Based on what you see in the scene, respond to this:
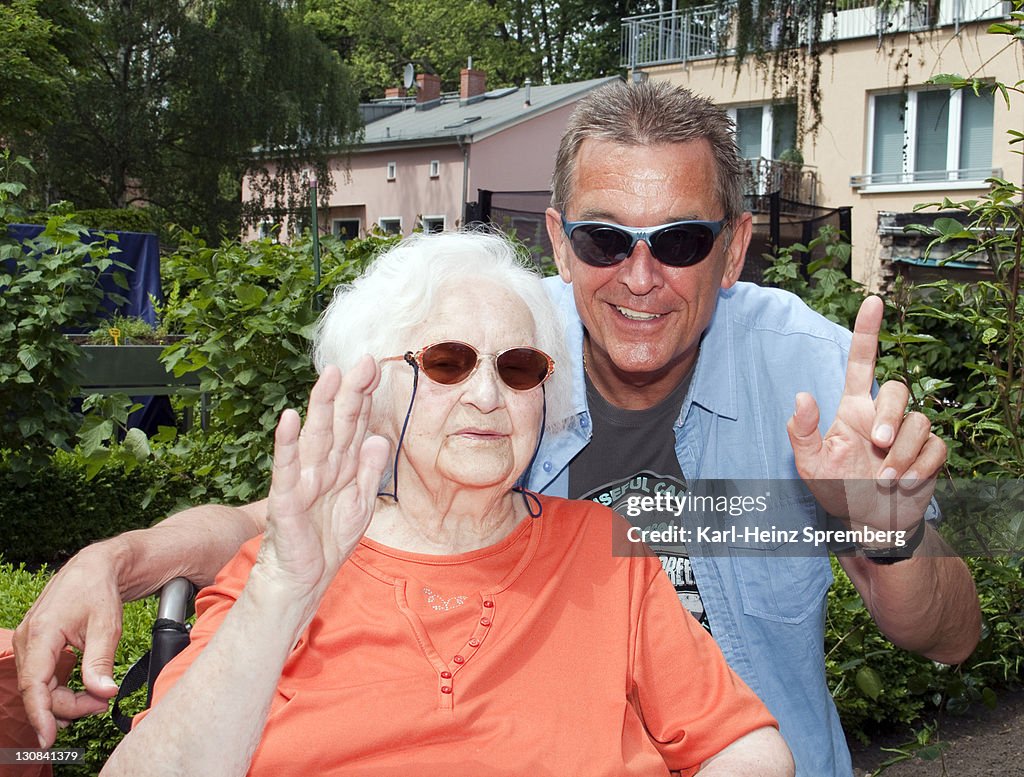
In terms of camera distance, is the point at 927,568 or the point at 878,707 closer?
the point at 927,568

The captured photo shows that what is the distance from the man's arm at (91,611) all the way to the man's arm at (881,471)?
3.93 feet

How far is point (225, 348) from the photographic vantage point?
180 inches

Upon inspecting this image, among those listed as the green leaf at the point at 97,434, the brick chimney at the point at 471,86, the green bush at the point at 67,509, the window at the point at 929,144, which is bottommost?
the green bush at the point at 67,509

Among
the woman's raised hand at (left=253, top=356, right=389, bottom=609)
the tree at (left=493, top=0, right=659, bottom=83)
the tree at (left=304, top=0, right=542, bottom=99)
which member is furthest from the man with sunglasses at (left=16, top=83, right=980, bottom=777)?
the tree at (left=304, top=0, right=542, bottom=99)

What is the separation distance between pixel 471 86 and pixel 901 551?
1251 inches

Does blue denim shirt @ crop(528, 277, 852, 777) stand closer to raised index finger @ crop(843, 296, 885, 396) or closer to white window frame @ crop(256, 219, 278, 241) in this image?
raised index finger @ crop(843, 296, 885, 396)

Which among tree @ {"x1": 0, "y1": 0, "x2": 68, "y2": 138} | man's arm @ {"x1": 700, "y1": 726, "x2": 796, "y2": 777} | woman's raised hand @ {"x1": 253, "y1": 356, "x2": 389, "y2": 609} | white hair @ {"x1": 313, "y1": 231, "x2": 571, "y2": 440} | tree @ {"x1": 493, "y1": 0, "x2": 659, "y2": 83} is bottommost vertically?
man's arm @ {"x1": 700, "y1": 726, "x2": 796, "y2": 777}

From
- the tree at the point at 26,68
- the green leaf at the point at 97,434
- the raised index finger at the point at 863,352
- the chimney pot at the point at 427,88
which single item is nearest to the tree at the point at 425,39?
the chimney pot at the point at 427,88

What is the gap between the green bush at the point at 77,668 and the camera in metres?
3.10

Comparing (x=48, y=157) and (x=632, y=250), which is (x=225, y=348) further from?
(x=48, y=157)

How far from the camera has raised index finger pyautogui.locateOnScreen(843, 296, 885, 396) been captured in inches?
72.1

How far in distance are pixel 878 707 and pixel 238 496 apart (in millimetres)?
2812

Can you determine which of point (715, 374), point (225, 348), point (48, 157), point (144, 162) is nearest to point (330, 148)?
point (144, 162)

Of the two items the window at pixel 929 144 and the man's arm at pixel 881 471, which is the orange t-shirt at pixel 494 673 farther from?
the window at pixel 929 144
